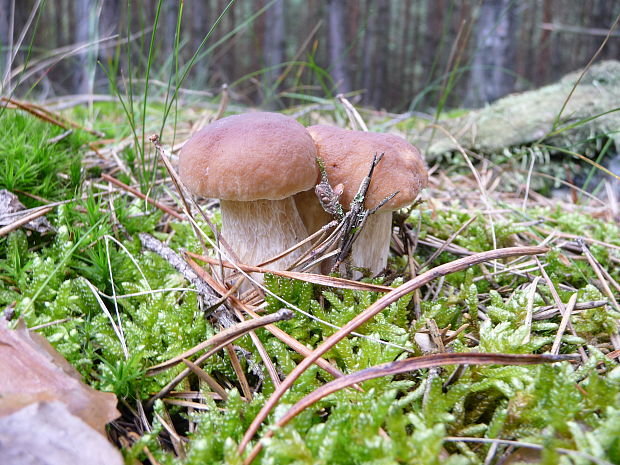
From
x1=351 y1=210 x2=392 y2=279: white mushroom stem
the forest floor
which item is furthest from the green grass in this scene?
x1=351 y1=210 x2=392 y2=279: white mushroom stem

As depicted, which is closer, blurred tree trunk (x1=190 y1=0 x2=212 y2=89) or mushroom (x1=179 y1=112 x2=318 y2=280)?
mushroom (x1=179 y1=112 x2=318 y2=280)

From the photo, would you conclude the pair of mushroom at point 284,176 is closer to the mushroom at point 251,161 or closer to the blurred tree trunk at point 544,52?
the mushroom at point 251,161

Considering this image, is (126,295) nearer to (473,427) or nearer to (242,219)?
(242,219)

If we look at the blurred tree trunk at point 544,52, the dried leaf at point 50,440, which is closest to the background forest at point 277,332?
the dried leaf at point 50,440

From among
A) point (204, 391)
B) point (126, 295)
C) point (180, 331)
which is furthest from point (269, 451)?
point (126, 295)

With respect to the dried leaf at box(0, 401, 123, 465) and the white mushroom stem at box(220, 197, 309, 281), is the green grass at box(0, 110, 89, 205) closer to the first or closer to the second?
the white mushroom stem at box(220, 197, 309, 281)

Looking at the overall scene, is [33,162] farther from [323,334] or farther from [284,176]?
[323,334]
